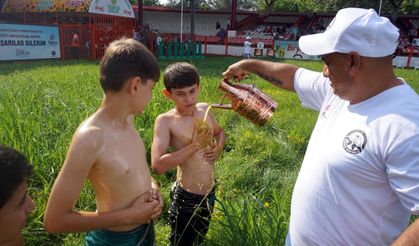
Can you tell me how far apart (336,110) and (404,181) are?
49 cm

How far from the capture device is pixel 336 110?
5.54 feet

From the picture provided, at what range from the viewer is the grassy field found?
8.47 ft

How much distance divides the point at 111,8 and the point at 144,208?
1837 cm

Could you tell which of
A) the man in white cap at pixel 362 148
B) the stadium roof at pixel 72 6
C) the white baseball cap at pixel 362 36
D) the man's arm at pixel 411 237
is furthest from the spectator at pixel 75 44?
the man's arm at pixel 411 237

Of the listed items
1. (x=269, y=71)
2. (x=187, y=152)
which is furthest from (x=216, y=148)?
(x=269, y=71)

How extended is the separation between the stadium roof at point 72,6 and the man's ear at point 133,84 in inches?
670

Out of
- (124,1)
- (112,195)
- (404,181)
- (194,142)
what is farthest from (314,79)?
(124,1)

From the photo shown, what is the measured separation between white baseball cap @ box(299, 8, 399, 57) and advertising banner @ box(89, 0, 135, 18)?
17.3 metres

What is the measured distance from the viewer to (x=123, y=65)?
1.60m

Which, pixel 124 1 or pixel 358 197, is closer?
pixel 358 197

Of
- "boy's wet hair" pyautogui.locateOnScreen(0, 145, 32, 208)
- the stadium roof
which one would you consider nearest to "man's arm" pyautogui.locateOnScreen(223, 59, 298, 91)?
"boy's wet hair" pyautogui.locateOnScreen(0, 145, 32, 208)

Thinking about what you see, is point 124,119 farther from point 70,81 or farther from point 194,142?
point 70,81

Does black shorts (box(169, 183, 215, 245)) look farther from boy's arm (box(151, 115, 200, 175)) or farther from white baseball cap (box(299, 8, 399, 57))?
white baseball cap (box(299, 8, 399, 57))

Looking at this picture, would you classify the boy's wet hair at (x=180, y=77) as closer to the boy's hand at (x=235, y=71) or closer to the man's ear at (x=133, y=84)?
the boy's hand at (x=235, y=71)
